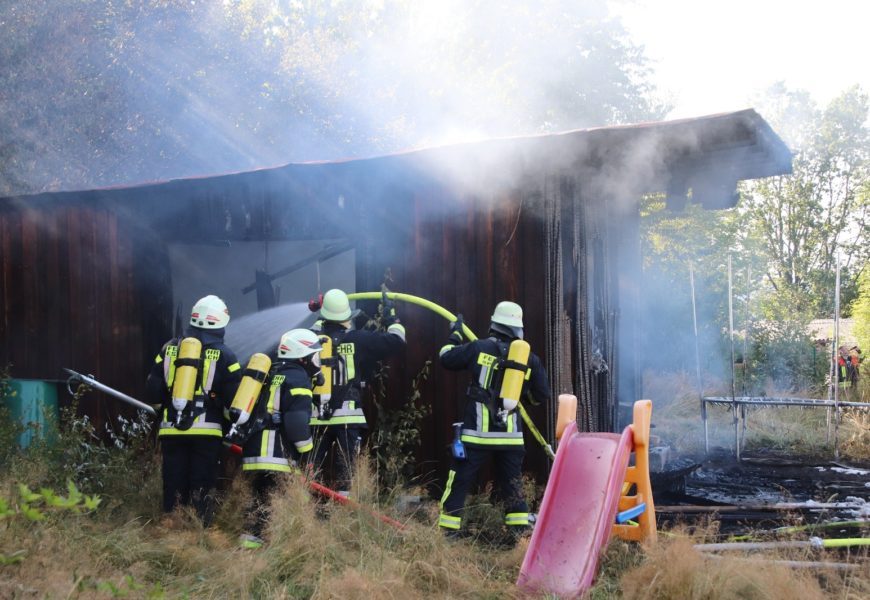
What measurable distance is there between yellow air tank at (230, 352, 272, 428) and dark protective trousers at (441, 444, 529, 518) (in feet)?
5.12

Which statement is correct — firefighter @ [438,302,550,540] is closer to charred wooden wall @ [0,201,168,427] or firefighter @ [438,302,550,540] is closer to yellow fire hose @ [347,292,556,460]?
yellow fire hose @ [347,292,556,460]

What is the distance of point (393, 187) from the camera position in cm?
757

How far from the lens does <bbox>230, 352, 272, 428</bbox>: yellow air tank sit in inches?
228

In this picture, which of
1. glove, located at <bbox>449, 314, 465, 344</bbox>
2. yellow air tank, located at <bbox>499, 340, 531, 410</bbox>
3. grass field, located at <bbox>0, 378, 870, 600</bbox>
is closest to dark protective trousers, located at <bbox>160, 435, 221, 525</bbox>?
grass field, located at <bbox>0, 378, 870, 600</bbox>

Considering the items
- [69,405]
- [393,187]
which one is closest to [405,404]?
[393,187]

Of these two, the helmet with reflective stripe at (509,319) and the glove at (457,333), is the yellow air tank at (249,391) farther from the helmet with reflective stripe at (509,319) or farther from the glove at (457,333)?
the helmet with reflective stripe at (509,319)

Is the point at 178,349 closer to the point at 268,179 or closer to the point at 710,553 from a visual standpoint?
the point at 268,179

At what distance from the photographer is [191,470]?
6387mm

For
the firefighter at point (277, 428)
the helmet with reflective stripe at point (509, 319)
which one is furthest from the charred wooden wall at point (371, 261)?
the firefighter at point (277, 428)

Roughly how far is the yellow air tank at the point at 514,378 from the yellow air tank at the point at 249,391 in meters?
1.77

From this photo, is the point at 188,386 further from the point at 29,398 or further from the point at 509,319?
the point at 29,398

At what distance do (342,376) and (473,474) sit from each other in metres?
1.33

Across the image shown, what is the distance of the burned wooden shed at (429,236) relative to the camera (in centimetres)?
685

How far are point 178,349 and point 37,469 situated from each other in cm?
169
